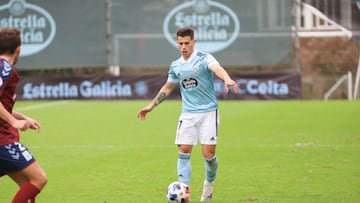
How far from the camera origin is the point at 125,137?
18031mm

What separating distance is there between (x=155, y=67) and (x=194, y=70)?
18137 mm

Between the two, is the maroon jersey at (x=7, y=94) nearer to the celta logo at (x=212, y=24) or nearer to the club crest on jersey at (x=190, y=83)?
the club crest on jersey at (x=190, y=83)

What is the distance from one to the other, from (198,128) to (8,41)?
128 inches

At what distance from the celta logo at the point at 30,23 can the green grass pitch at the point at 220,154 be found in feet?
13.4

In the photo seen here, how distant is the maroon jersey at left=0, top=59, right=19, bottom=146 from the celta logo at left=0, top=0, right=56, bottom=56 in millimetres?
20948

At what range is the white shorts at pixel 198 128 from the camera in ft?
A: 33.9

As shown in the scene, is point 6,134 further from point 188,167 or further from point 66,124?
point 66,124

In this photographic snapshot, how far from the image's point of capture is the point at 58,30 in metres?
28.7

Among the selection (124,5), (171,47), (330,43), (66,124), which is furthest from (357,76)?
(66,124)

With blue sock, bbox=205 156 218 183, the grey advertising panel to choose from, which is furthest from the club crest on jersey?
the grey advertising panel

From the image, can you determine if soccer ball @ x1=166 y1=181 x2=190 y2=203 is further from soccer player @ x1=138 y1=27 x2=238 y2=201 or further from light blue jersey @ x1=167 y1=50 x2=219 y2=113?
light blue jersey @ x1=167 y1=50 x2=219 y2=113

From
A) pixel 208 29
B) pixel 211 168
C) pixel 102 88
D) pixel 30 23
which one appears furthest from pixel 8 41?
pixel 30 23

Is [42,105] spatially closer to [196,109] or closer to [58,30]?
[58,30]

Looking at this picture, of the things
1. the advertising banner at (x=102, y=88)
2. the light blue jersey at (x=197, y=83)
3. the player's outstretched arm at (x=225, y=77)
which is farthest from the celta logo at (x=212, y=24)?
the player's outstretched arm at (x=225, y=77)
